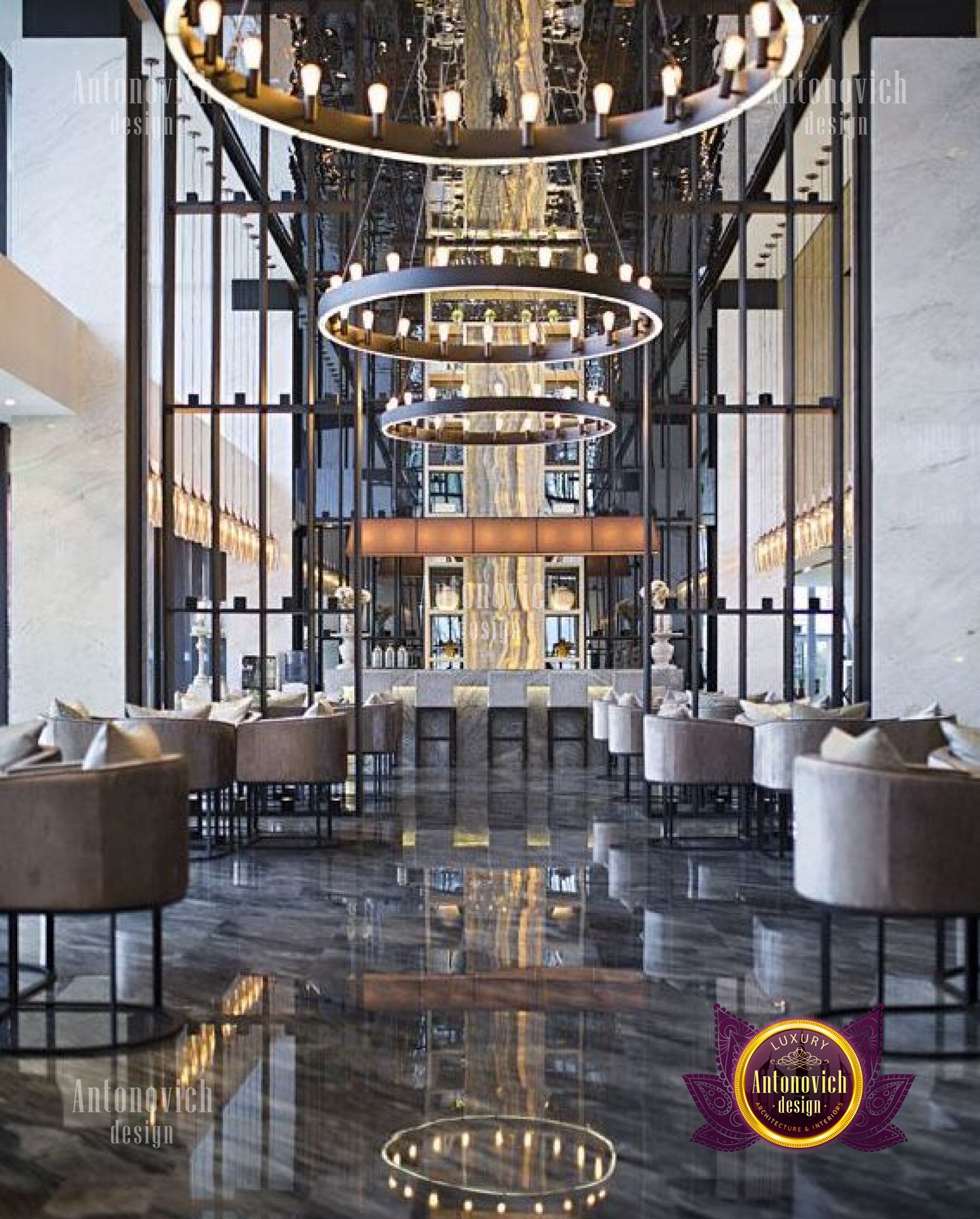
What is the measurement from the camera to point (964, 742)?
605 cm

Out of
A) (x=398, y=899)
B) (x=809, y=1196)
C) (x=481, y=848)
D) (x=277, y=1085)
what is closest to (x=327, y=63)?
(x=481, y=848)

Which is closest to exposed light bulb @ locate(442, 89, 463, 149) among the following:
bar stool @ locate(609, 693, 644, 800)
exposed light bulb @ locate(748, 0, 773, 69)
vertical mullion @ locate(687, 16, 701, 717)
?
exposed light bulb @ locate(748, 0, 773, 69)

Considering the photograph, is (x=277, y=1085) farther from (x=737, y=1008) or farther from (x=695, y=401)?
(x=695, y=401)

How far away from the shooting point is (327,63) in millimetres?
13445

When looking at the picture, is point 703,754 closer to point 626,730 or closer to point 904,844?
point 626,730

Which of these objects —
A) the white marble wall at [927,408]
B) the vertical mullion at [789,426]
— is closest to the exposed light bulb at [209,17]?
the vertical mullion at [789,426]

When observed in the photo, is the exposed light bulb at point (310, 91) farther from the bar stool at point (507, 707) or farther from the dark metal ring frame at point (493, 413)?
Answer: the bar stool at point (507, 707)

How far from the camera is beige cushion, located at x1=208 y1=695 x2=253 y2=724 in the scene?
910 cm

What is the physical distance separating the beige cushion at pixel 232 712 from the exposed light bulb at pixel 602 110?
4.28 m

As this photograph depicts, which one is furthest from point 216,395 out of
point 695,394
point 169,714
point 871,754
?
point 871,754

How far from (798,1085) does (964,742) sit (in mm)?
2696

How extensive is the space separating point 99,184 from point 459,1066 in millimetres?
8637

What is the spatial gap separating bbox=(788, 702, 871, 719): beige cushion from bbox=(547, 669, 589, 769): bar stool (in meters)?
6.76

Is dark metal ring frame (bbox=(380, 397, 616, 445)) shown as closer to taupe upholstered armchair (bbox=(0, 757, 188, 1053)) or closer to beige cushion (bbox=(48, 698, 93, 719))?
beige cushion (bbox=(48, 698, 93, 719))
